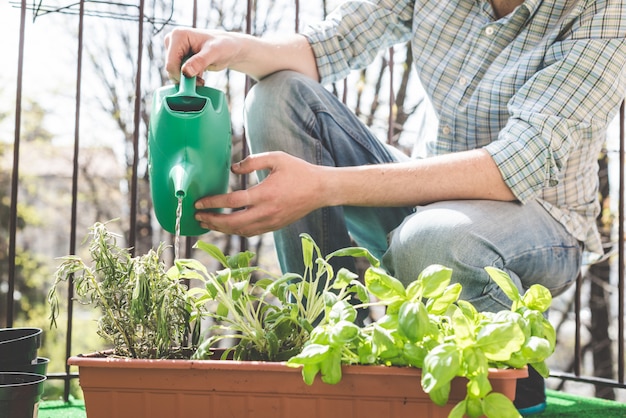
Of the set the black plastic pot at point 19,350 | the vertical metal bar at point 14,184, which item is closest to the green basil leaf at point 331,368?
the black plastic pot at point 19,350

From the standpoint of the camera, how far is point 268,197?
1135 mm

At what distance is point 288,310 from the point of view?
0.89 m

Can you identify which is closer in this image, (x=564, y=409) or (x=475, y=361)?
(x=475, y=361)

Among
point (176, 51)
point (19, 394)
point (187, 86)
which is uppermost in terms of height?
point (176, 51)

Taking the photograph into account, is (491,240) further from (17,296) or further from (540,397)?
(17,296)

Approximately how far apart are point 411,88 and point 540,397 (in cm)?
254

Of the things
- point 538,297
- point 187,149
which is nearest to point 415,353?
point 538,297

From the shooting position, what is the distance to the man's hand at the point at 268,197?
3.70 feet

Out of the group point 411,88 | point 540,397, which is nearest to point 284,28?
point 411,88

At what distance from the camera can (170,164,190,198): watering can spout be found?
107 cm

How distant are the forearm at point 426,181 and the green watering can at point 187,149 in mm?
237

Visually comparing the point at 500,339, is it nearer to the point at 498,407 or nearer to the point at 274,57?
the point at 498,407

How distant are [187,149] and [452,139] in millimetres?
691

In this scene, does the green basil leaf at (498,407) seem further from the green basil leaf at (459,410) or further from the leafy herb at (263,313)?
the leafy herb at (263,313)
